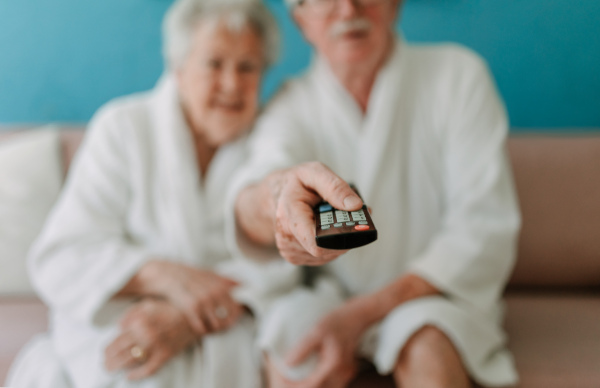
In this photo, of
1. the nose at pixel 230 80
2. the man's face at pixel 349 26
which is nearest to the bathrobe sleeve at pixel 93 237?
the nose at pixel 230 80

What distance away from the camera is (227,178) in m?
1.13

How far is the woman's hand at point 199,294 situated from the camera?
952 mm

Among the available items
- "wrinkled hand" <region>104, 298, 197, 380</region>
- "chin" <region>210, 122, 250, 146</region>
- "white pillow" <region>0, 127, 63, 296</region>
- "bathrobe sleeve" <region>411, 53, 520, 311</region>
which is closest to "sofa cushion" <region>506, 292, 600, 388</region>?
"bathrobe sleeve" <region>411, 53, 520, 311</region>

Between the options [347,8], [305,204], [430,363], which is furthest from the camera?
[347,8]

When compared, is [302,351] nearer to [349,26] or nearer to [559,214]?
[349,26]

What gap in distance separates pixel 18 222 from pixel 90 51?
566 mm

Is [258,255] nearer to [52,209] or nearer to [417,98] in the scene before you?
[417,98]

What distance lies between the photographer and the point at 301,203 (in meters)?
0.59

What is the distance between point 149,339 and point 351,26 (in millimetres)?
704

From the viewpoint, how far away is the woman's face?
3.50 ft

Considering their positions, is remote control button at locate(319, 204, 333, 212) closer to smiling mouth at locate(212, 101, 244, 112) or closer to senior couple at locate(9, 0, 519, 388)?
senior couple at locate(9, 0, 519, 388)

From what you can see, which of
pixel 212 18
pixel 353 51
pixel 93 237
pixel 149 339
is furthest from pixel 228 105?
pixel 149 339

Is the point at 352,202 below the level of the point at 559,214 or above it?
above

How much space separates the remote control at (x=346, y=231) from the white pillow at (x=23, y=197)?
999 millimetres
